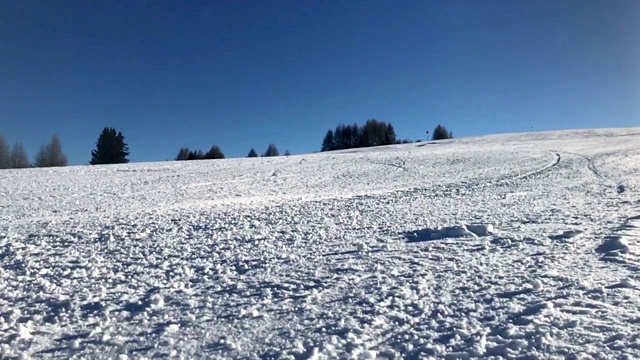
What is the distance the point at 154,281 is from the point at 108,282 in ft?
2.15

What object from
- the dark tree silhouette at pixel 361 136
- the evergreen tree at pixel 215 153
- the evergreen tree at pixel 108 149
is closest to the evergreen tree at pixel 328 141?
the dark tree silhouette at pixel 361 136

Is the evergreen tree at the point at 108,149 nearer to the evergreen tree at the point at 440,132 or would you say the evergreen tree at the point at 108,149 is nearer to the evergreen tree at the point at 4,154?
the evergreen tree at the point at 4,154

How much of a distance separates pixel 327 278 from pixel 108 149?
63.0 m

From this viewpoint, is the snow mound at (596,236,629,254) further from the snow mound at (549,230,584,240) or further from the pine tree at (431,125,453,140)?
the pine tree at (431,125,453,140)

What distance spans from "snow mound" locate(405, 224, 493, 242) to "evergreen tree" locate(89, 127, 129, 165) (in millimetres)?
60960

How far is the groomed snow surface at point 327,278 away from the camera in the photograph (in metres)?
3.96

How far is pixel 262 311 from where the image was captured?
4711mm

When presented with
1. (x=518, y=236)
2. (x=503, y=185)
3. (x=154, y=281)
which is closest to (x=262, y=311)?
(x=154, y=281)

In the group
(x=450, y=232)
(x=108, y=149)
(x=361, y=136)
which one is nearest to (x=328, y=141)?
(x=361, y=136)

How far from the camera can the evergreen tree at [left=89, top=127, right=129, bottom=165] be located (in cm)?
5962

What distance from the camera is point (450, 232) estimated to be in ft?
27.0

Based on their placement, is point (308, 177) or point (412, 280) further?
point (308, 177)

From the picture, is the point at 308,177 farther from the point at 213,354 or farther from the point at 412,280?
the point at 213,354

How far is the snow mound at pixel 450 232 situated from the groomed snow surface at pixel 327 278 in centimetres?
4
